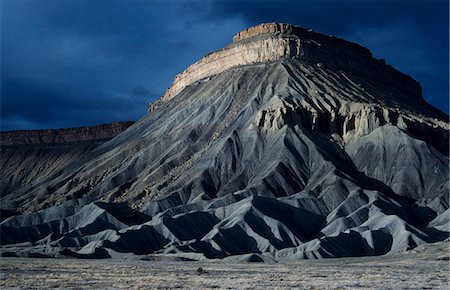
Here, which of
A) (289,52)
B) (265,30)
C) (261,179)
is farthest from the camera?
(265,30)

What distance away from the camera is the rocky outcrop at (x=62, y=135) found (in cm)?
16712

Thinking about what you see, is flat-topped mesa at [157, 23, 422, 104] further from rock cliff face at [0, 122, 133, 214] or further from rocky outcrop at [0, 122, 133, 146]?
rock cliff face at [0, 122, 133, 214]

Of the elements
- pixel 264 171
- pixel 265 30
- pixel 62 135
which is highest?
pixel 265 30

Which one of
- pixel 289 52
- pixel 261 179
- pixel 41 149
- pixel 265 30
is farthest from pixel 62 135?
pixel 261 179

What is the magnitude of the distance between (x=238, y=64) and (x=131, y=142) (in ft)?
83.6

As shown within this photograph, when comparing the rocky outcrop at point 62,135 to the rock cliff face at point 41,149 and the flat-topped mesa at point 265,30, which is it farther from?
the flat-topped mesa at point 265,30

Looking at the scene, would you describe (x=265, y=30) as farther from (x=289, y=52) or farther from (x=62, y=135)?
(x=62, y=135)

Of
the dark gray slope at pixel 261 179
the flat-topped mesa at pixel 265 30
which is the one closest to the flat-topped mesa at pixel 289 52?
the flat-topped mesa at pixel 265 30

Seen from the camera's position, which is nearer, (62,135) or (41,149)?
(41,149)

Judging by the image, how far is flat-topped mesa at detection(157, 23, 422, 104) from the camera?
132 meters

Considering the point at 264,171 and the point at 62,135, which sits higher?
the point at 62,135

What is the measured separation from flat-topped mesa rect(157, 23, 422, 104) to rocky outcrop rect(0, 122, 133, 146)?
28482 mm

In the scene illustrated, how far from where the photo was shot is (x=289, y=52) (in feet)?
431

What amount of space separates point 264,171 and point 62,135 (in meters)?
85.6
